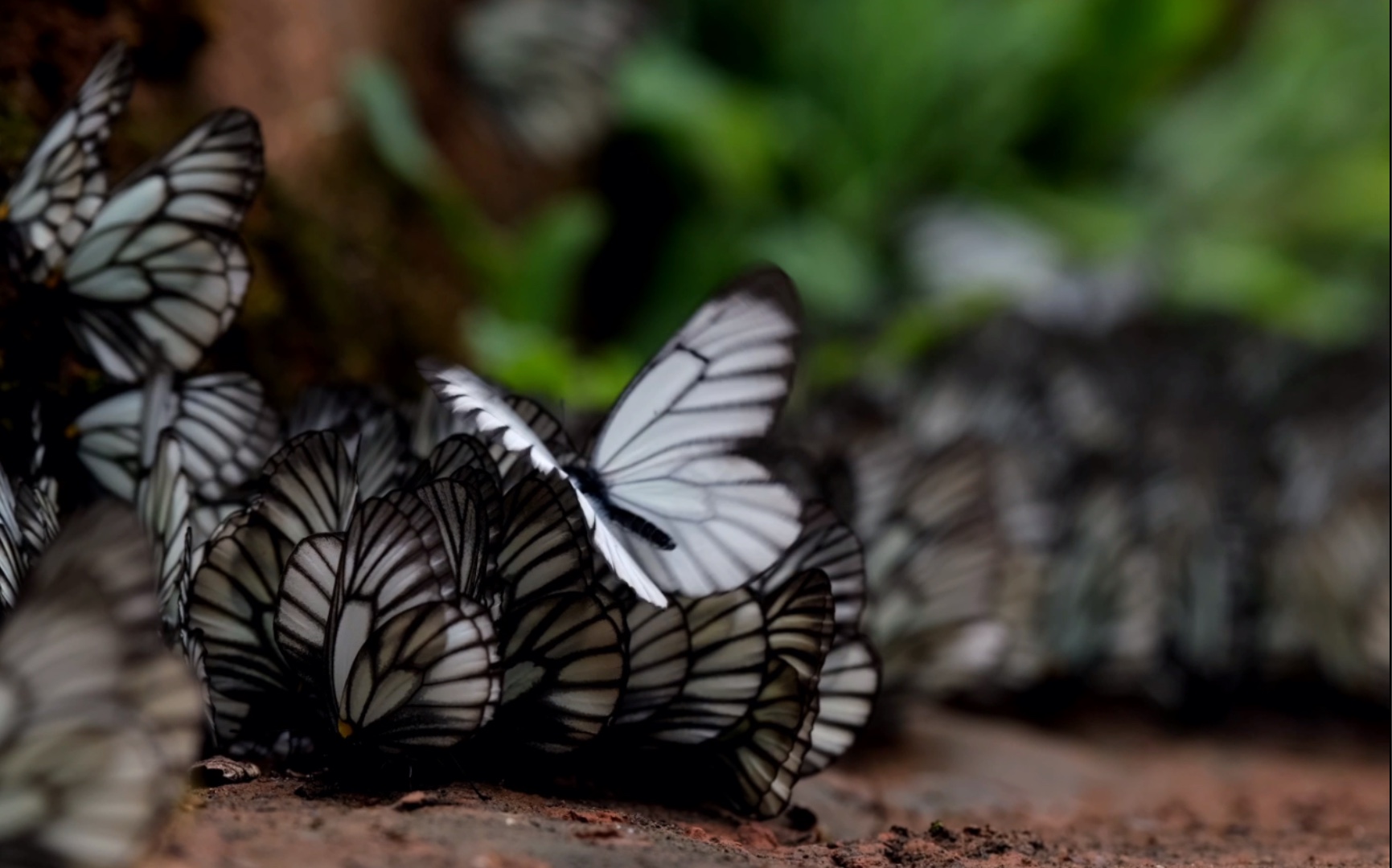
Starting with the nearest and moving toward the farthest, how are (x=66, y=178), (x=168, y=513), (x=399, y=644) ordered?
(x=399, y=644) < (x=168, y=513) < (x=66, y=178)

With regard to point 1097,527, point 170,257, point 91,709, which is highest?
point 1097,527

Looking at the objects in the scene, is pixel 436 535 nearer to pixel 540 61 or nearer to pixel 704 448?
pixel 704 448

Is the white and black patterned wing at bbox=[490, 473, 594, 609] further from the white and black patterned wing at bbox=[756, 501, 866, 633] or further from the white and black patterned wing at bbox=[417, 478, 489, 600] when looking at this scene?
the white and black patterned wing at bbox=[756, 501, 866, 633]

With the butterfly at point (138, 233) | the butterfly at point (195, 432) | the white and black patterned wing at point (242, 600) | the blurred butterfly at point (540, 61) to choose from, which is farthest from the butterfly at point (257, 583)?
the blurred butterfly at point (540, 61)

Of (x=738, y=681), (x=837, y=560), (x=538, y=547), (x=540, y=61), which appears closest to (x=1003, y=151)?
(x=540, y=61)

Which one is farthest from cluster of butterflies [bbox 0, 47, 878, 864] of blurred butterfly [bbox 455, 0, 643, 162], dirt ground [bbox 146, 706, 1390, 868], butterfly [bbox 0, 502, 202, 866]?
blurred butterfly [bbox 455, 0, 643, 162]

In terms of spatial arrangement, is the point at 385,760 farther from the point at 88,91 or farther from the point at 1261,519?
the point at 1261,519
